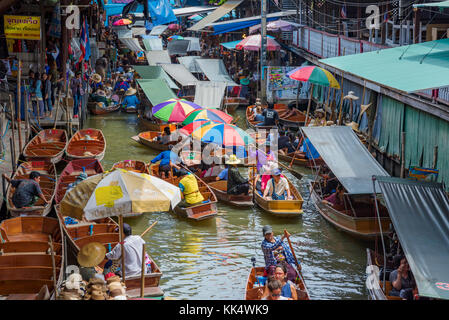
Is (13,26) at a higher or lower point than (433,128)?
higher

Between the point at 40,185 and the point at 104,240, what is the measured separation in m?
4.62

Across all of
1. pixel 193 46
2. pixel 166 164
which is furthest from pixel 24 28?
pixel 193 46

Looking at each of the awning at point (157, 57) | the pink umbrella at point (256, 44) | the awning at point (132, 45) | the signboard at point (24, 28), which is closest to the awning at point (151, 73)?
the pink umbrella at point (256, 44)

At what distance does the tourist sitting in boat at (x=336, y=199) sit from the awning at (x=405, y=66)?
2.82 m

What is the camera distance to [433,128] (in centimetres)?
1478

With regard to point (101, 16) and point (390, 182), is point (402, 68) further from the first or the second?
point (101, 16)

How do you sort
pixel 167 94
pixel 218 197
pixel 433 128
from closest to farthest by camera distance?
pixel 433 128, pixel 218 197, pixel 167 94

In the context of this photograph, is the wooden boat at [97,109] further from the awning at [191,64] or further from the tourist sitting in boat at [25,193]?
the tourist sitting in boat at [25,193]

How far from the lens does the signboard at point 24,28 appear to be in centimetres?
1817

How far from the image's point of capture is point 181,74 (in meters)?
31.3

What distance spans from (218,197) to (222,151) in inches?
146

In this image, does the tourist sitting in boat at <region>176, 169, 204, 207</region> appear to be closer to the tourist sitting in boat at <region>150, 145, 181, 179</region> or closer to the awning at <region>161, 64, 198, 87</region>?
the tourist sitting in boat at <region>150, 145, 181, 179</region>

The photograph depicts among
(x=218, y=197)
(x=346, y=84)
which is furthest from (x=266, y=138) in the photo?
(x=218, y=197)

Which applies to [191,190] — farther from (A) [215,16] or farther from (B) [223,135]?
(A) [215,16]
